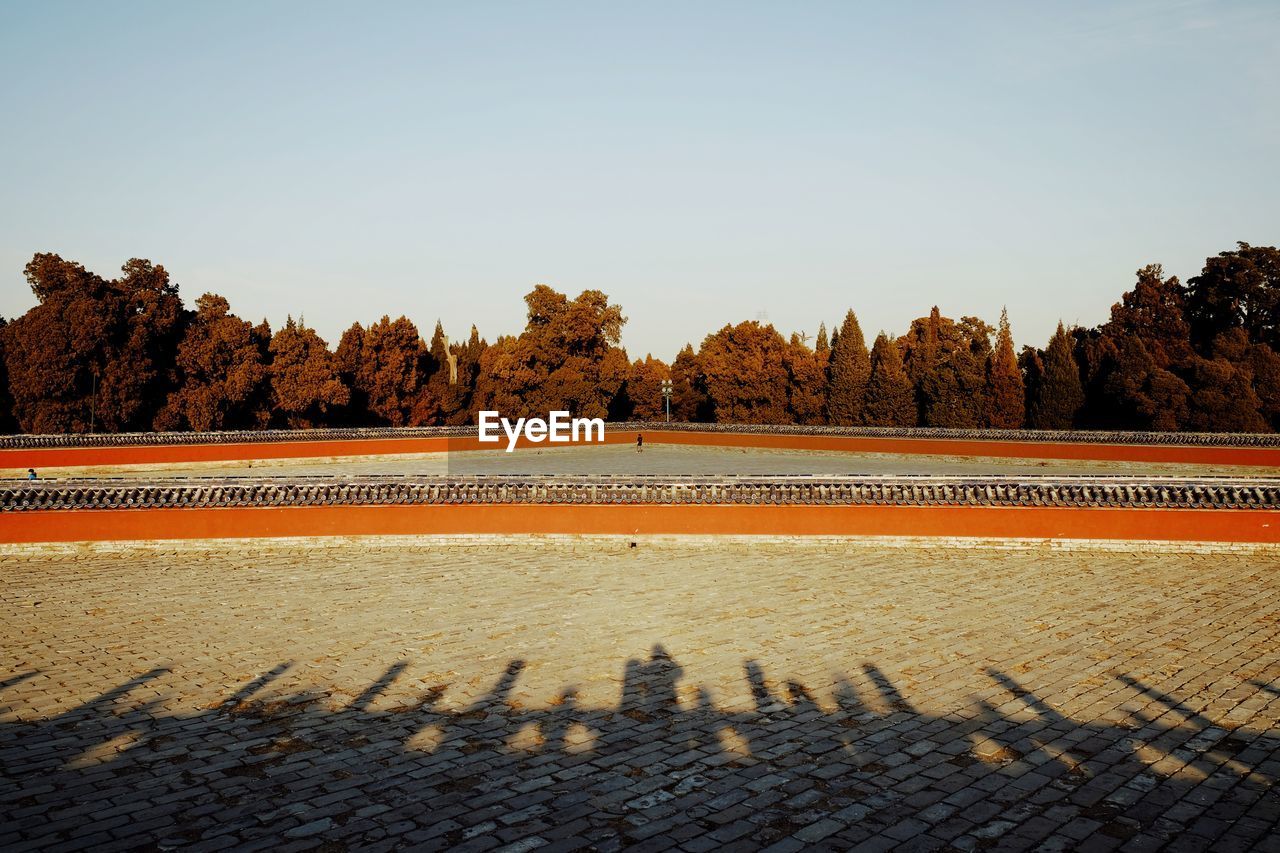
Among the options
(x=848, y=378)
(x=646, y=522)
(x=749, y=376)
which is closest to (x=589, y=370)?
(x=749, y=376)

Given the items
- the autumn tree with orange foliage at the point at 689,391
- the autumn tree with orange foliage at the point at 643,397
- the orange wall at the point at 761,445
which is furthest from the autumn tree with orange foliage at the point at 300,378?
the autumn tree with orange foliage at the point at 689,391

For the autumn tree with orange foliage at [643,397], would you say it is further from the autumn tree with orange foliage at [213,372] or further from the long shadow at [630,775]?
the long shadow at [630,775]

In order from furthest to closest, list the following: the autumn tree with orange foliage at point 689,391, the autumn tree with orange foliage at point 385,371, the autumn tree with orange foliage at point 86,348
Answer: the autumn tree with orange foliage at point 689,391 → the autumn tree with orange foliage at point 385,371 → the autumn tree with orange foliage at point 86,348

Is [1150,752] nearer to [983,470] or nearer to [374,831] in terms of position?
[374,831]

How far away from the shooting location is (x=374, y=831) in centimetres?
455

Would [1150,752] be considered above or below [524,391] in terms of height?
below

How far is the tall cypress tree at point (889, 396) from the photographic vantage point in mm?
40938

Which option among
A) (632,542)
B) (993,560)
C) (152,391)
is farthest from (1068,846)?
(152,391)

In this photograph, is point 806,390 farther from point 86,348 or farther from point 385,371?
point 86,348

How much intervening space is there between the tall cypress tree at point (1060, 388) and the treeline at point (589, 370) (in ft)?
0.20

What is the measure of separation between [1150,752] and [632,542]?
9.33 m

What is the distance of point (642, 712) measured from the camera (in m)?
6.46

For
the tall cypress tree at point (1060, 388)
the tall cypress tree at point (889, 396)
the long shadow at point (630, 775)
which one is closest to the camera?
the long shadow at point (630, 775)

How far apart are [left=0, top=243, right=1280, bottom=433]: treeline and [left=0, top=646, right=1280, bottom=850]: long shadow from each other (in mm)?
28748
